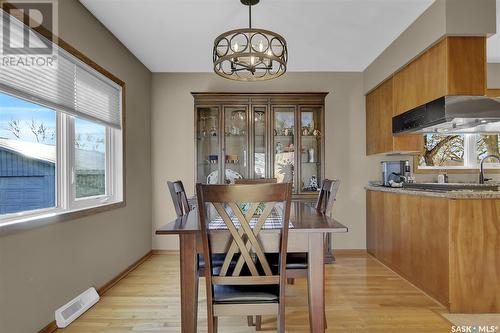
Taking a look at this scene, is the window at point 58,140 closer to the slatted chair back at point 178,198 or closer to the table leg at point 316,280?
the slatted chair back at point 178,198

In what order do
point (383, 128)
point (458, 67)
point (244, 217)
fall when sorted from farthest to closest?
point (383, 128), point (458, 67), point (244, 217)

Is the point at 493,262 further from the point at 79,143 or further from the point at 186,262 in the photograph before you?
the point at 79,143

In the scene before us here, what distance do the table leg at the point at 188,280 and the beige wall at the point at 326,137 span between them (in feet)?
8.32

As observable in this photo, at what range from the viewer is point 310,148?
406 cm

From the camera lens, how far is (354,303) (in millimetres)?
2576

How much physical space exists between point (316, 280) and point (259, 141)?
2454 mm

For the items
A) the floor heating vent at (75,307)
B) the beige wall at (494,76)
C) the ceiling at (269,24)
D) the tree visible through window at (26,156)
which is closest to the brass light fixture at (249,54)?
the ceiling at (269,24)

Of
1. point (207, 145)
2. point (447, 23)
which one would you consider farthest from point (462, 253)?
point (207, 145)

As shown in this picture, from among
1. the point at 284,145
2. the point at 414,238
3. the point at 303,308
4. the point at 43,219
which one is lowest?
the point at 303,308

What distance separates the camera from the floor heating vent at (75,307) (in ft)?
7.13

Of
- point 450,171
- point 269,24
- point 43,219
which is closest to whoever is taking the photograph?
point 43,219

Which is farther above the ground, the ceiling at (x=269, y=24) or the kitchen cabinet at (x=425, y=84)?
the ceiling at (x=269, y=24)

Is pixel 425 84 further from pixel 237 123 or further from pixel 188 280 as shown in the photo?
pixel 188 280

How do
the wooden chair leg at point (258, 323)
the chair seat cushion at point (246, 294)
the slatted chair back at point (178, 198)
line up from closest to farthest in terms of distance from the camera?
the chair seat cushion at point (246, 294) < the wooden chair leg at point (258, 323) < the slatted chair back at point (178, 198)
